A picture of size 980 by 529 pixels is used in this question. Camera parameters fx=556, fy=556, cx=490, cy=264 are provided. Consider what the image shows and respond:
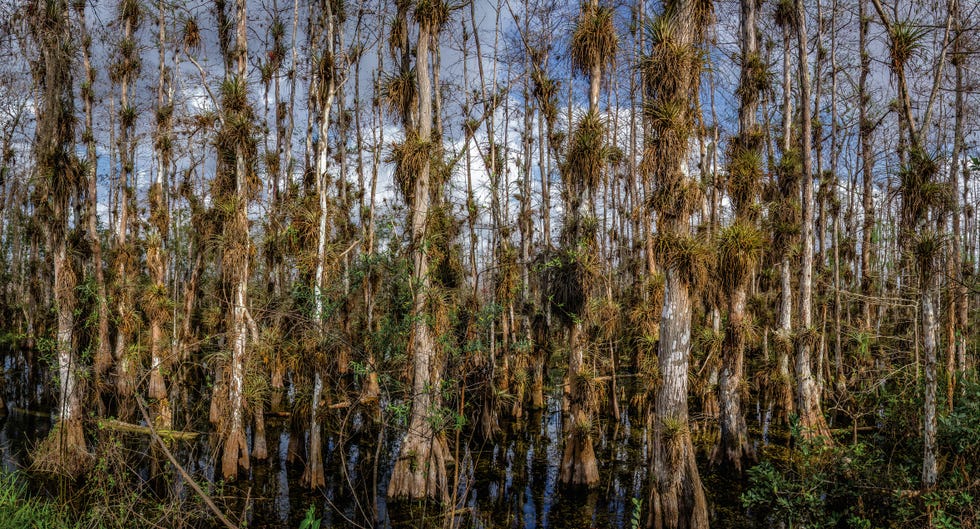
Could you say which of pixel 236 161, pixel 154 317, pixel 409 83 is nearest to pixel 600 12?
pixel 409 83

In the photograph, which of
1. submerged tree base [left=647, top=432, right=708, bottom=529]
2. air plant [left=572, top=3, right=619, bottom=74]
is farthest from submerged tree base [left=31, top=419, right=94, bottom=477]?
air plant [left=572, top=3, right=619, bottom=74]

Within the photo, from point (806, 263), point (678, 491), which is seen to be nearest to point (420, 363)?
point (678, 491)

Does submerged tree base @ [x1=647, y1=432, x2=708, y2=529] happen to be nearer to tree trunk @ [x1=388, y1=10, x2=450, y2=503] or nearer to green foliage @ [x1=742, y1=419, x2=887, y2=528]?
green foliage @ [x1=742, y1=419, x2=887, y2=528]

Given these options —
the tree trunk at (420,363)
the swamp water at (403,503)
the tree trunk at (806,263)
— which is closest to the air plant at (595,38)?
the tree trunk at (420,363)

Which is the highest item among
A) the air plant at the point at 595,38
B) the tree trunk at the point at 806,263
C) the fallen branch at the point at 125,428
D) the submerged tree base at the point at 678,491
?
the air plant at the point at 595,38

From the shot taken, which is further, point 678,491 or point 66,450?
point 66,450

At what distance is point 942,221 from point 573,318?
36.7ft

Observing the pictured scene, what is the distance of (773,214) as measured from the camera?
13914 millimetres

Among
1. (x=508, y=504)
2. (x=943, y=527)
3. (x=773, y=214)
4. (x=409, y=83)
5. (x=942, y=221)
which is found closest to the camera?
(x=943, y=527)

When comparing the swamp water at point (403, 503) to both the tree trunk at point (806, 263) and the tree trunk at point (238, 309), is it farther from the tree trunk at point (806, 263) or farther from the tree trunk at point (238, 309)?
the tree trunk at point (806, 263)

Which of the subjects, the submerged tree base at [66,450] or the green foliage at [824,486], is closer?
the green foliage at [824,486]

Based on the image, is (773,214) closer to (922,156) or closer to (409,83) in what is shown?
(922,156)

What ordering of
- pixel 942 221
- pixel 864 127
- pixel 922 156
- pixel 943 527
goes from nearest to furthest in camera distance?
pixel 943 527, pixel 922 156, pixel 942 221, pixel 864 127

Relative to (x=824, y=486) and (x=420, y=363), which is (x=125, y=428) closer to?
(x=420, y=363)
